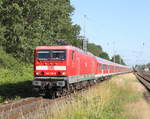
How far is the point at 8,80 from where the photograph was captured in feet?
94.3

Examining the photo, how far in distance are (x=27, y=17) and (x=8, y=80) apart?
1234 cm

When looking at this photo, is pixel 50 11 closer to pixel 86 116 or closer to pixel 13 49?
pixel 13 49

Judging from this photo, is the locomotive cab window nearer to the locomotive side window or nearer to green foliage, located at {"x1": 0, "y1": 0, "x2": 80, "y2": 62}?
the locomotive side window

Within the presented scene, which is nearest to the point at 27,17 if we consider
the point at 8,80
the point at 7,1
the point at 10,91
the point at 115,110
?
the point at 7,1

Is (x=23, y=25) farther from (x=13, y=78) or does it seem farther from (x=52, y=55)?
(x=52, y=55)

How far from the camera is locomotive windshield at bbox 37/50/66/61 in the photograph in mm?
21000

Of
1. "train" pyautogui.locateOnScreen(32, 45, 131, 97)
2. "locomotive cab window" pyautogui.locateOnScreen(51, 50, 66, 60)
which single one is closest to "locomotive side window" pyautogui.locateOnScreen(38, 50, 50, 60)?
"train" pyautogui.locateOnScreen(32, 45, 131, 97)

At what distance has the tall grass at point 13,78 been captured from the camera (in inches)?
906

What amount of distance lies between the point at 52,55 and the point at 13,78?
1003 cm

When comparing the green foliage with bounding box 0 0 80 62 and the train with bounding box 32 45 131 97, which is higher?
the green foliage with bounding box 0 0 80 62

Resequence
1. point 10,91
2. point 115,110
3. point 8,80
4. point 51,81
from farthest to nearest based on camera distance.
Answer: point 8,80
point 10,91
point 51,81
point 115,110

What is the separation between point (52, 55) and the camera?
21.1 metres

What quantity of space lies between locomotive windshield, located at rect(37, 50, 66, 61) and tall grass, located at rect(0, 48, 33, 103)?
2772 millimetres

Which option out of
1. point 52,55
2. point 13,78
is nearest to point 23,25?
point 13,78
